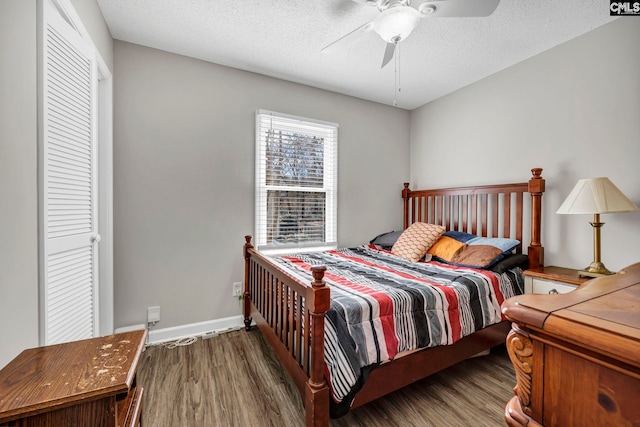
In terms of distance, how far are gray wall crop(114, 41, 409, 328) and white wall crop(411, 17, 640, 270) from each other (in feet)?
6.11

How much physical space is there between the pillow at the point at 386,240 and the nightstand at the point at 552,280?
1.25 metres

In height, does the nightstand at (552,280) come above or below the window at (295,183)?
below

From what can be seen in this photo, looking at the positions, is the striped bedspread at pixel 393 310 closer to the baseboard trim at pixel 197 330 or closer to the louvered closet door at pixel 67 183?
the baseboard trim at pixel 197 330

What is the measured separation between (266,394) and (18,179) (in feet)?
5.40

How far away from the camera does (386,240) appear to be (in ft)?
10.5

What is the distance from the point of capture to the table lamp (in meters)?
1.76

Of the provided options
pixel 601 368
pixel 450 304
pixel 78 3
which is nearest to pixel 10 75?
pixel 78 3

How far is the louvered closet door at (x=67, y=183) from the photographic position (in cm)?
116

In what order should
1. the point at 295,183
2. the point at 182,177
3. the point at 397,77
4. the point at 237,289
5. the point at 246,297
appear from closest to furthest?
the point at 182,177
the point at 246,297
the point at 237,289
the point at 397,77
the point at 295,183

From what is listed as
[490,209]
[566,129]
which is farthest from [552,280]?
[566,129]

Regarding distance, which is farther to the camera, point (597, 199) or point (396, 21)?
point (597, 199)

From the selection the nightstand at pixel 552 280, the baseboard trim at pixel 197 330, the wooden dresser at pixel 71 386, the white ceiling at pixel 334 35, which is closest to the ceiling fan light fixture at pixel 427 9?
the white ceiling at pixel 334 35

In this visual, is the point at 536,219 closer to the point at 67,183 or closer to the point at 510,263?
the point at 510,263

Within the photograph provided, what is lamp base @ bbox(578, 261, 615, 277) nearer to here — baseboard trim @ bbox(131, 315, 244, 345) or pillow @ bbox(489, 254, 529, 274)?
pillow @ bbox(489, 254, 529, 274)
